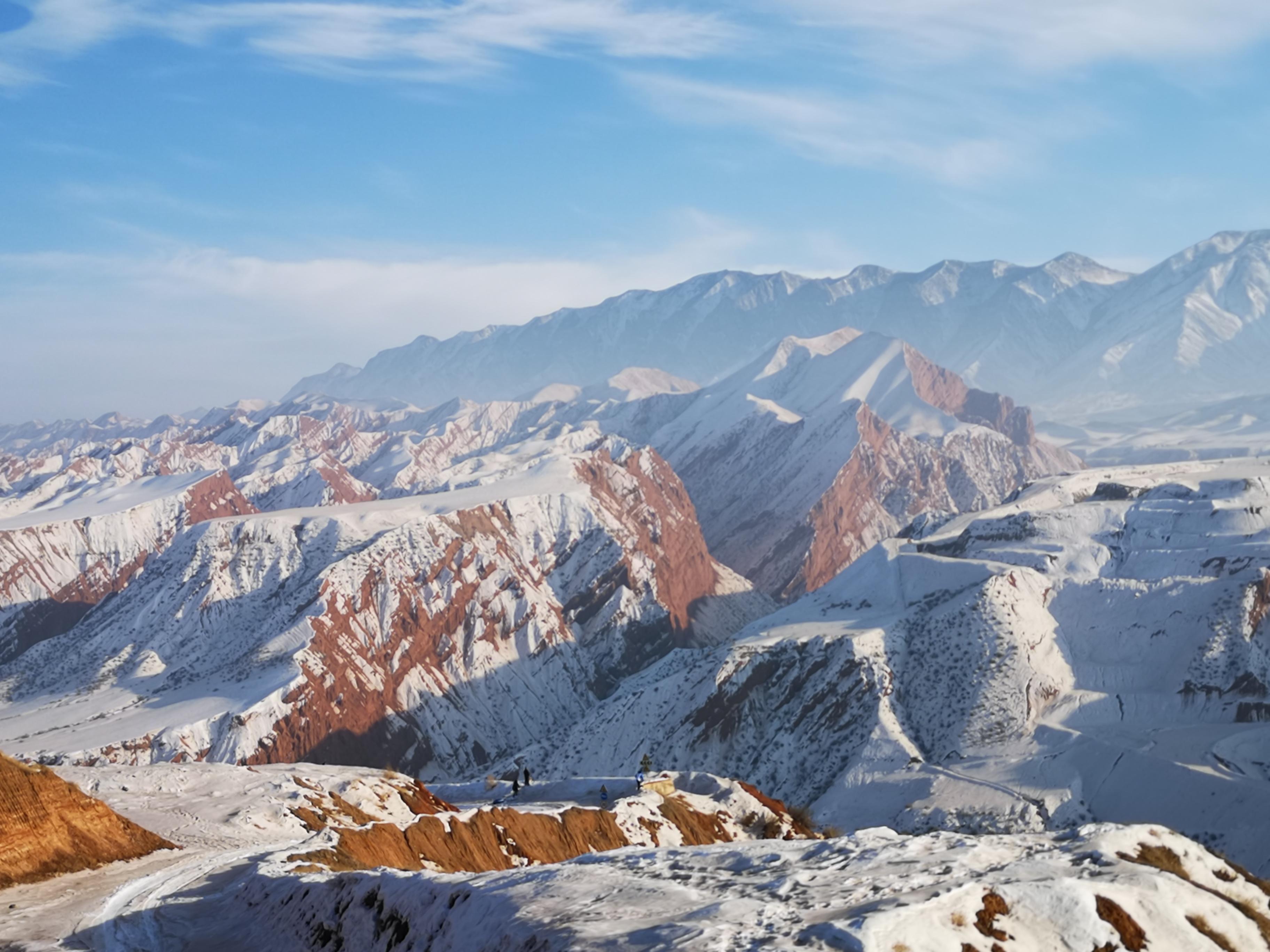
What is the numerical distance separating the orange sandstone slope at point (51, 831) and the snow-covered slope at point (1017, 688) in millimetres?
85345

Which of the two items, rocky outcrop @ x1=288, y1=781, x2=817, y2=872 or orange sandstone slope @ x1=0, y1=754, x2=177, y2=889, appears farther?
rocky outcrop @ x1=288, y1=781, x2=817, y2=872

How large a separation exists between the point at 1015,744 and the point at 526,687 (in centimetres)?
9514

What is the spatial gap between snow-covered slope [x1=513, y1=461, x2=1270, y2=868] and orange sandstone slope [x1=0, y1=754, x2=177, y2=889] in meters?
85.3

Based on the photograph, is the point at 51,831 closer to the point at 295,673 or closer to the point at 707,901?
the point at 707,901

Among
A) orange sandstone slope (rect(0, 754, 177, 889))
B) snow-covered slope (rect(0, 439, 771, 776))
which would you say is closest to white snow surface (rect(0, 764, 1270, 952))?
orange sandstone slope (rect(0, 754, 177, 889))

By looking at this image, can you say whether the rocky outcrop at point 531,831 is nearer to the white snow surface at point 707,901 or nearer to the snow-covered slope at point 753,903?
the white snow surface at point 707,901

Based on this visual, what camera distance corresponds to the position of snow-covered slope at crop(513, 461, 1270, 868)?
374 feet

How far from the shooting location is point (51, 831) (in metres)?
45.8

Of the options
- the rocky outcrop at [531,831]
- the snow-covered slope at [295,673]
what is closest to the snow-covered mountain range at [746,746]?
the rocky outcrop at [531,831]

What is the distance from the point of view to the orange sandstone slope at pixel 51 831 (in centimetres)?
4372

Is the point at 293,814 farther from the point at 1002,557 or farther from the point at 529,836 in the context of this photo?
the point at 1002,557

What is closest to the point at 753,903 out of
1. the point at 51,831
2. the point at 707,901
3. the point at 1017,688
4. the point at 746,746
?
the point at 707,901

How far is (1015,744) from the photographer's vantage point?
126 metres

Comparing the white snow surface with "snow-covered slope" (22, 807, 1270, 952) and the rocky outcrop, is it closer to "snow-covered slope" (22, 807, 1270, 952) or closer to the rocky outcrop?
"snow-covered slope" (22, 807, 1270, 952)
